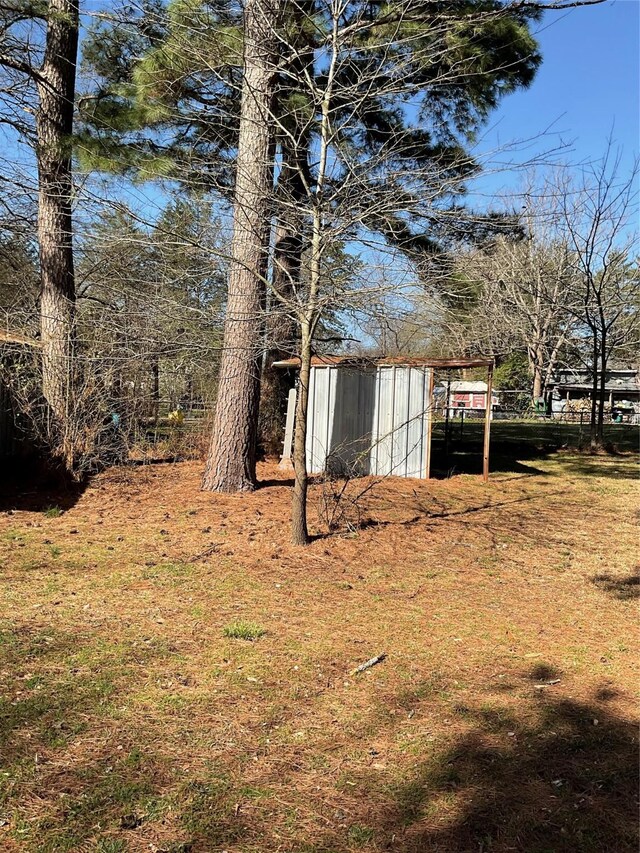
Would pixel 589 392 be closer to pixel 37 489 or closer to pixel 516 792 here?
pixel 37 489

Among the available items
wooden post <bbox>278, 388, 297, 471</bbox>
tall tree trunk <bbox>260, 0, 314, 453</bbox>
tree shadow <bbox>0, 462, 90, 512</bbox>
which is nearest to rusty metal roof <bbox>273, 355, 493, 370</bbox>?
wooden post <bbox>278, 388, 297, 471</bbox>

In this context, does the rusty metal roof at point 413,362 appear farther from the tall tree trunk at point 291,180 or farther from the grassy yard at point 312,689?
the grassy yard at point 312,689

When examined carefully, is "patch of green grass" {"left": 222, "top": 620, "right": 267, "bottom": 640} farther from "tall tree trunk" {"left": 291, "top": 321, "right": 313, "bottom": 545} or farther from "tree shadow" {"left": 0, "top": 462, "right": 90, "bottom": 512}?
"tree shadow" {"left": 0, "top": 462, "right": 90, "bottom": 512}

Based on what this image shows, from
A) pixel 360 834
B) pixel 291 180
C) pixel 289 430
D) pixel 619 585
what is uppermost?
pixel 291 180

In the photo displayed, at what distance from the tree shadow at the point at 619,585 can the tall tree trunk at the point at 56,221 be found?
6.80 m

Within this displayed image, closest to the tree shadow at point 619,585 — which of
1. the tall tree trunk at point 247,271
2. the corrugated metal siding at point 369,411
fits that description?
the tall tree trunk at point 247,271

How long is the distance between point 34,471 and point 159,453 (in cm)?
210

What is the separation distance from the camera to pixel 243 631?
412 cm

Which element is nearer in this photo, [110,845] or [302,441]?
[110,845]

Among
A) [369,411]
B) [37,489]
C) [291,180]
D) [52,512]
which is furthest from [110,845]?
[369,411]

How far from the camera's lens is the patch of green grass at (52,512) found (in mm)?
7156

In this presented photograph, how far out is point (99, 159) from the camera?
6875 millimetres

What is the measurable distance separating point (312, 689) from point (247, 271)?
15.5ft

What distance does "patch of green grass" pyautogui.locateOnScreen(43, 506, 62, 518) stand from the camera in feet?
23.5
